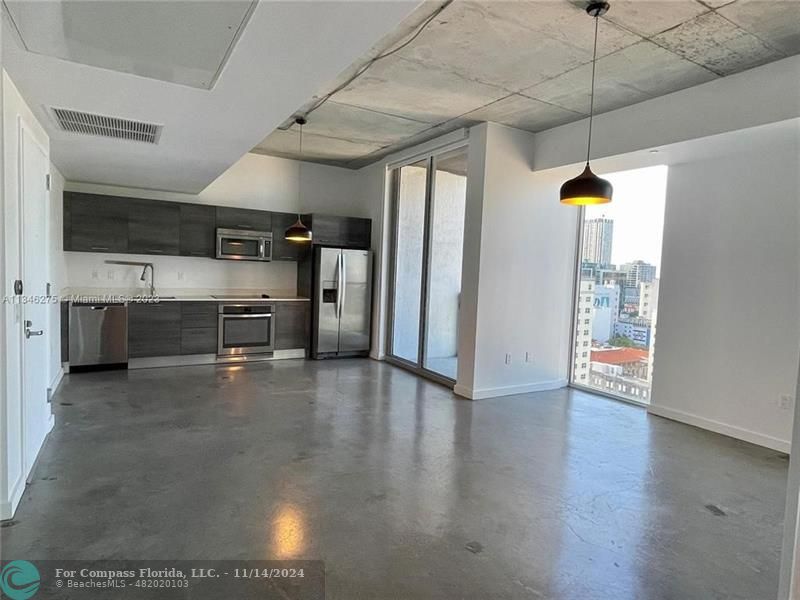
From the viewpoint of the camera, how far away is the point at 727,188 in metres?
4.45

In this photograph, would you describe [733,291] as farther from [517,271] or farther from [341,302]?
[341,302]

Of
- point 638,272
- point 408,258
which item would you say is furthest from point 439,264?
point 638,272

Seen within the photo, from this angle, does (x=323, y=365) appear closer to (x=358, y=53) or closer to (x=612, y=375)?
(x=612, y=375)

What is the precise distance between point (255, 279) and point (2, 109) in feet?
16.2

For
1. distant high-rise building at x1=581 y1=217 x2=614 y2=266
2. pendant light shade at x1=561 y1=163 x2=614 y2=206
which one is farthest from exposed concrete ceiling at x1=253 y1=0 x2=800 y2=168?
distant high-rise building at x1=581 y1=217 x2=614 y2=266

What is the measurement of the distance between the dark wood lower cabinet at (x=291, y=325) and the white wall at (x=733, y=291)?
15.0ft

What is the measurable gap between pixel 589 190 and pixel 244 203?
5.41m

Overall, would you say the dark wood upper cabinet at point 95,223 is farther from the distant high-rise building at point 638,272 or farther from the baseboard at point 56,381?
the distant high-rise building at point 638,272

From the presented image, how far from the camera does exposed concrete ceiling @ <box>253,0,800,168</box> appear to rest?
2889 millimetres

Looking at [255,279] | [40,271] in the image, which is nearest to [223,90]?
[40,271]

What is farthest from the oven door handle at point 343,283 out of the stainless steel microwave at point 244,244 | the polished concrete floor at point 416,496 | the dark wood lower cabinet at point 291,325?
the polished concrete floor at point 416,496

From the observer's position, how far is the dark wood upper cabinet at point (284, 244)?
7.06m

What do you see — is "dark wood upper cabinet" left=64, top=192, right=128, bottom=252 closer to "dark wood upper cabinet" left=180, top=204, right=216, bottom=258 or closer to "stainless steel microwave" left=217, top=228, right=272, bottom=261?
"dark wood upper cabinet" left=180, top=204, right=216, bottom=258

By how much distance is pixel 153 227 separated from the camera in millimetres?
6285
